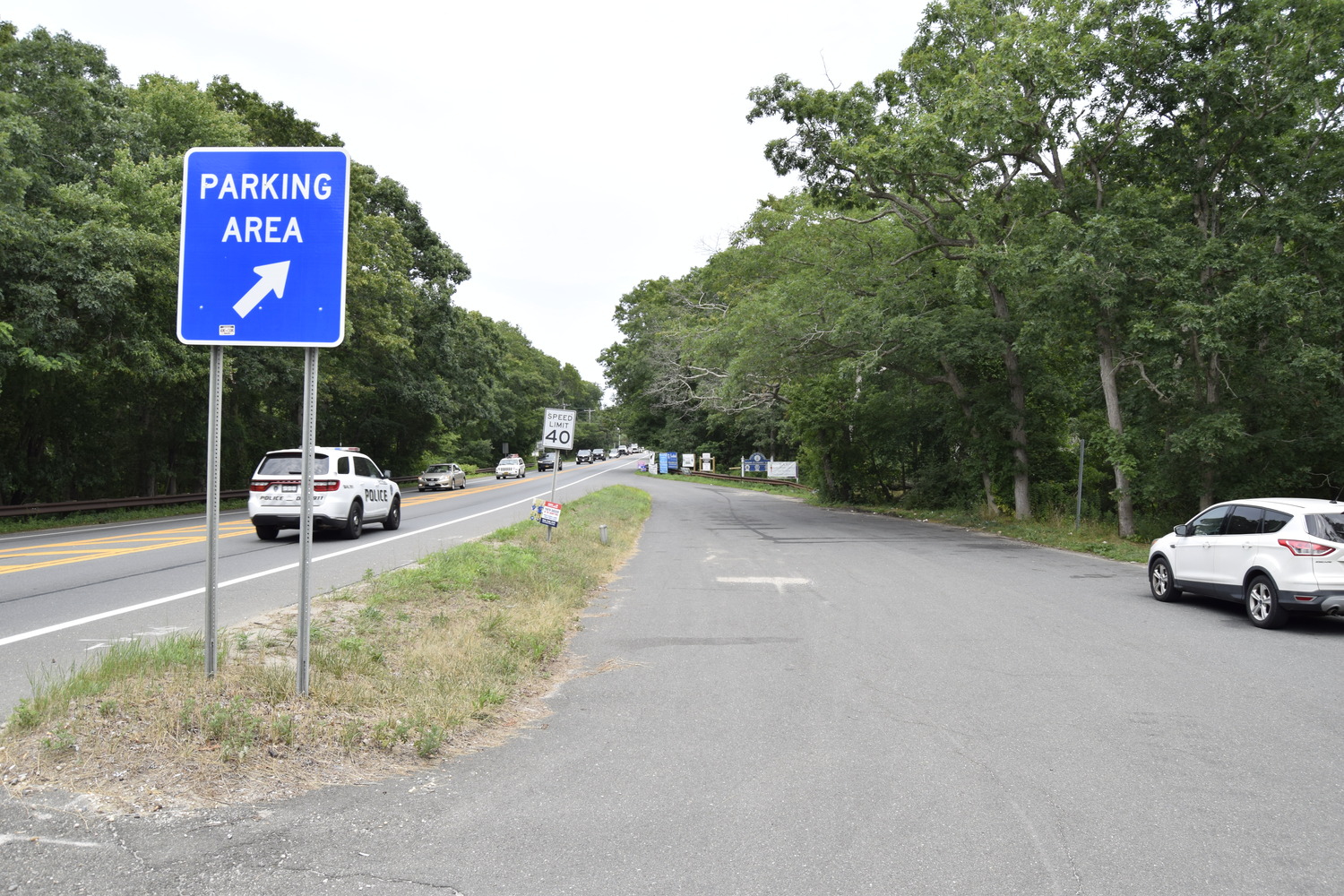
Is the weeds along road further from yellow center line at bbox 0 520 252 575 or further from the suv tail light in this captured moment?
yellow center line at bbox 0 520 252 575

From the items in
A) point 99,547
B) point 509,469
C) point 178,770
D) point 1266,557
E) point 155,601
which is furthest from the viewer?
point 509,469

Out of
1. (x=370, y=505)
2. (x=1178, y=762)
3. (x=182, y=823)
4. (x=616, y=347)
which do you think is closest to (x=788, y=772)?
(x=1178, y=762)

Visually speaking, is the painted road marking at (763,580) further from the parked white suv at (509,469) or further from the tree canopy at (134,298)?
the parked white suv at (509,469)

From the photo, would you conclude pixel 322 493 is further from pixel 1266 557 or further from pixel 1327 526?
pixel 1327 526

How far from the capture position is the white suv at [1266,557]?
9.57 meters

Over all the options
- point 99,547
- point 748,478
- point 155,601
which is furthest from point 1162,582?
point 748,478

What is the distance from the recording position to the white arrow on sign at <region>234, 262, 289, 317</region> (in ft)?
17.8

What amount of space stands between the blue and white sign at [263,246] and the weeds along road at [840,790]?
2.85 metres

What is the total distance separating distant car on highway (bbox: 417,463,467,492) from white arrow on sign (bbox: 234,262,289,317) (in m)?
42.4

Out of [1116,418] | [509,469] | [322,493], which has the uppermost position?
[1116,418]

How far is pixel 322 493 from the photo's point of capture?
17.2 m

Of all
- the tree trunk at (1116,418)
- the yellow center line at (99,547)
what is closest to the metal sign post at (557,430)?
the yellow center line at (99,547)

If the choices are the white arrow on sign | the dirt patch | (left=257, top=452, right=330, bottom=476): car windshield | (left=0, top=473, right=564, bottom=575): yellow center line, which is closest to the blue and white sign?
the white arrow on sign

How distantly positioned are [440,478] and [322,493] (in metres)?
30.0
